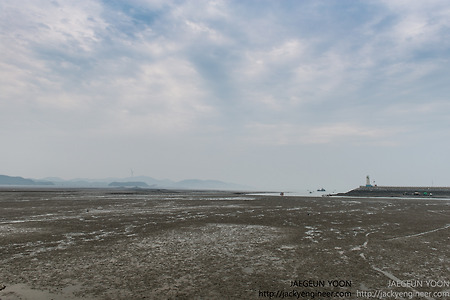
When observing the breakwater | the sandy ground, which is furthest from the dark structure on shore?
the sandy ground

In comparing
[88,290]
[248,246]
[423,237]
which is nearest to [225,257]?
[248,246]

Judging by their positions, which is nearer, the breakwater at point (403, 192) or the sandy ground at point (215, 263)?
the sandy ground at point (215, 263)

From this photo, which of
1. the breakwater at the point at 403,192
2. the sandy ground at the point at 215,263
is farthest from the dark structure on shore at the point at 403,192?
the sandy ground at the point at 215,263

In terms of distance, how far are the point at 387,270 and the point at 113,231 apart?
2151cm

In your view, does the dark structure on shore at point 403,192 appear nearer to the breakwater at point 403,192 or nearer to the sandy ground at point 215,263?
the breakwater at point 403,192

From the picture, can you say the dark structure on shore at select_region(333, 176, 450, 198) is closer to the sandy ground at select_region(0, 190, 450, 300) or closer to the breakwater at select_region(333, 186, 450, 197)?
the breakwater at select_region(333, 186, 450, 197)

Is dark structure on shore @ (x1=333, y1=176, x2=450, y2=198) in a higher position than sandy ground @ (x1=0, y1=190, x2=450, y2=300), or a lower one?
lower

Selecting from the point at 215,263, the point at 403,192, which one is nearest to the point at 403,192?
the point at 403,192

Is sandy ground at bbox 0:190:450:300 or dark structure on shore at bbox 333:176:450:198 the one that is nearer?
sandy ground at bbox 0:190:450:300

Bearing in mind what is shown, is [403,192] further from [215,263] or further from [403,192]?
[215,263]

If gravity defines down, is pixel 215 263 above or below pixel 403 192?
above

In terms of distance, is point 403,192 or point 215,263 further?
point 403,192

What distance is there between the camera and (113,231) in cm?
2466

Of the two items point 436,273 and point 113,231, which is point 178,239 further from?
point 436,273
